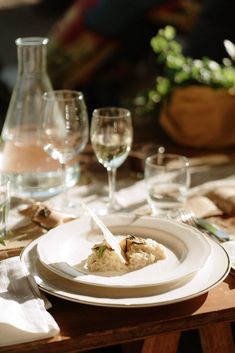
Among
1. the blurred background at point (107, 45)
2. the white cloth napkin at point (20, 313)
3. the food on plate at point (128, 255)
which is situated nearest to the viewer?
the white cloth napkin at point (20, 313)

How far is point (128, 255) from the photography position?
3.75 feet

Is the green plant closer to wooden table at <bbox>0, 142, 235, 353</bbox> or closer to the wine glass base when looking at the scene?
the wine glass base

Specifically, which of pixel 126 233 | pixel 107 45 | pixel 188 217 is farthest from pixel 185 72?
pixel 107 45

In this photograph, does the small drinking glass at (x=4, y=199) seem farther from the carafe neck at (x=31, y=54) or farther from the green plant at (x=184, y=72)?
the green plant at (x=184, y=72)

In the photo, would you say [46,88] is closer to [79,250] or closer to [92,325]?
[79,250]

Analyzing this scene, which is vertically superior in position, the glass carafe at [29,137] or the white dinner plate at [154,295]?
the glass carafe at [29,137]

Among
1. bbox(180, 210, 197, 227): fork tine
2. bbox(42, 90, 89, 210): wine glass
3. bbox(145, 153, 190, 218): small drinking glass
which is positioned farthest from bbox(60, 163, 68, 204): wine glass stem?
bbox(180, 210, 197, 227): fork tine

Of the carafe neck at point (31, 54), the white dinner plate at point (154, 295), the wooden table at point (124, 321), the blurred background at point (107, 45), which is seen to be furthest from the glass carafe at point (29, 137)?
the blurred background at point (107, 45)

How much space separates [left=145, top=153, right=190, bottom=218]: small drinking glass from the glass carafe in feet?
0.76

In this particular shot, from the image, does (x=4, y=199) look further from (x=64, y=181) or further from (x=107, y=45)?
(x=107, y=45)

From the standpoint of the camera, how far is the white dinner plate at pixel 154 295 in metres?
1.02

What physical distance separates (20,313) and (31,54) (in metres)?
0.77

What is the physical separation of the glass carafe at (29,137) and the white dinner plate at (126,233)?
33cm

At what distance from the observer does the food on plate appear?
1.12 m
